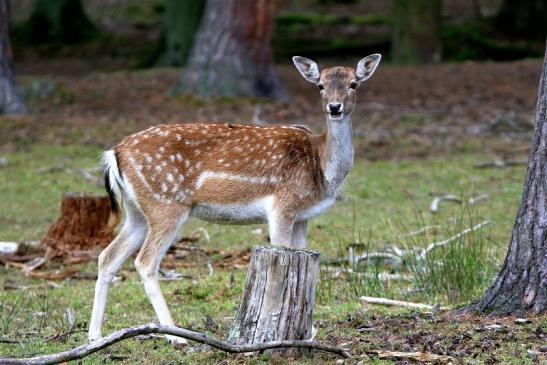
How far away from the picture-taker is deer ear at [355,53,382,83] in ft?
25.1

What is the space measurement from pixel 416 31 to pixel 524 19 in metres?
5.44

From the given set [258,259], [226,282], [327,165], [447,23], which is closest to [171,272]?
[226,282]

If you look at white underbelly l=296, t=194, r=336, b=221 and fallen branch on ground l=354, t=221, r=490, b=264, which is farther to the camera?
fallen branch on ground l=354, t=221, r=490, b=264

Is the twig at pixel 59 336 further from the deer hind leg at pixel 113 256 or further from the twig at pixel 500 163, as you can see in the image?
the twig at pixel 500 163

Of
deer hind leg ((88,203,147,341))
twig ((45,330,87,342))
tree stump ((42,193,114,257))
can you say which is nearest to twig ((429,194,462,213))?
tree stump ((42,193,114,257))

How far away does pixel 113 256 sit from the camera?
7090 mm

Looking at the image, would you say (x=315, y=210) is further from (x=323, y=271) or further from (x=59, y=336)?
(x=59, y=336)

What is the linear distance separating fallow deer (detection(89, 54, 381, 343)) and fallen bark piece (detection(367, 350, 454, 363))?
155 cm

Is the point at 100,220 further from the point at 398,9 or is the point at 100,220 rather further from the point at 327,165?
the point at 398,9

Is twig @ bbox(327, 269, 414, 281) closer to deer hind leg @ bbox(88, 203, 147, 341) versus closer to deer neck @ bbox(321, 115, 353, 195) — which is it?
deer neck @ bbox(321, 115, 353, 195)

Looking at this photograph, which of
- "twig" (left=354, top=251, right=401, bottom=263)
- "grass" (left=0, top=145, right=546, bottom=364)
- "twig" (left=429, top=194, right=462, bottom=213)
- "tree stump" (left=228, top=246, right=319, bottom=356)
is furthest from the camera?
"twig" (left=429, top=194, right=462, bottom=213)

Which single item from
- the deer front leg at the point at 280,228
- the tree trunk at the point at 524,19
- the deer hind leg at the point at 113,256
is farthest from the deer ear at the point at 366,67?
the tree trunk at the point at 524,19

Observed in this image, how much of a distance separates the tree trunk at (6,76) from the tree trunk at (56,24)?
41.9ft

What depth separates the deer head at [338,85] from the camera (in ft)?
24.5
